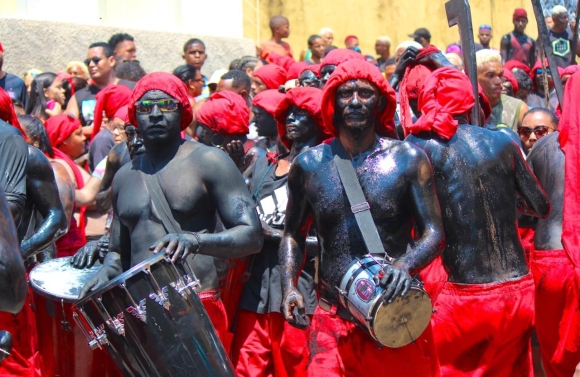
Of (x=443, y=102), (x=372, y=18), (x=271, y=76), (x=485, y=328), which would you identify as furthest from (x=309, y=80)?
(x=372, y=18)

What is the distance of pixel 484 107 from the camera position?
22.9 feet

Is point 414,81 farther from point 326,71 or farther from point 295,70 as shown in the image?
point 295,70

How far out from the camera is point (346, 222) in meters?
5.07

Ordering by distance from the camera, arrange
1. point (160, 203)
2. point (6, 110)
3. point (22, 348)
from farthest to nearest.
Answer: point (6, 110), point (22, 348), point (160, 203)

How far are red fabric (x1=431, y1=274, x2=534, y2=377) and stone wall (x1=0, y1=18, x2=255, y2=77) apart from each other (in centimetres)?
832

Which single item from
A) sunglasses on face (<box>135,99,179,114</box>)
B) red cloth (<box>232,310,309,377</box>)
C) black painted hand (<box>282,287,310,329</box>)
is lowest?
red cloth (<box>232,310,309,377</box>)

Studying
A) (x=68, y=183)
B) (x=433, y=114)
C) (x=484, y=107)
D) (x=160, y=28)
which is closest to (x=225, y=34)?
(x=160, y=28)

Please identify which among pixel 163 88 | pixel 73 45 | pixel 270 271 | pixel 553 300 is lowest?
pixel 553 300

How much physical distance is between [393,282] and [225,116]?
383 centimetres

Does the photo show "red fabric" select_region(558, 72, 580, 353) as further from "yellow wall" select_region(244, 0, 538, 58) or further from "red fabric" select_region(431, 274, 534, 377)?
"yellow wall" select_region(244, 0, 538, 58)

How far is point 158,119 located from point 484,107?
2329 mm

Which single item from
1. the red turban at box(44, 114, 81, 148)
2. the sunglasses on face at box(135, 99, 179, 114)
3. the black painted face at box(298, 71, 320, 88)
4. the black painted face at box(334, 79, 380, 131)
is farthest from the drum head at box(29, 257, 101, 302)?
the red turban at box(44, 114, 81, 148)

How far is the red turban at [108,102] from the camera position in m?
10.4

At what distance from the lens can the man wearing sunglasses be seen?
830cm
